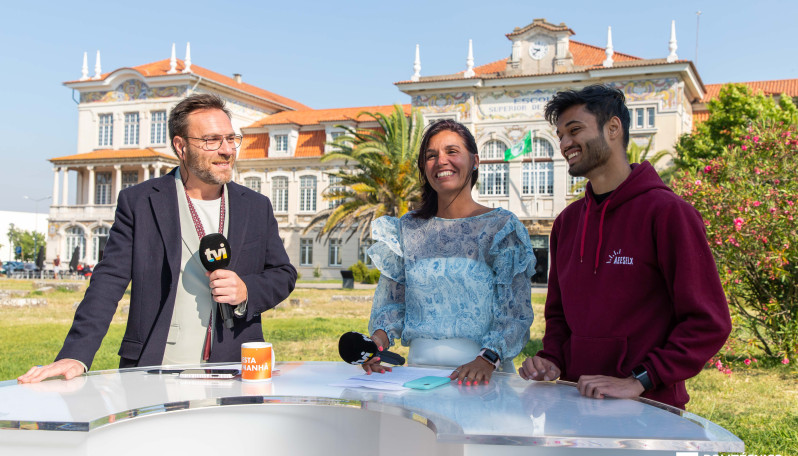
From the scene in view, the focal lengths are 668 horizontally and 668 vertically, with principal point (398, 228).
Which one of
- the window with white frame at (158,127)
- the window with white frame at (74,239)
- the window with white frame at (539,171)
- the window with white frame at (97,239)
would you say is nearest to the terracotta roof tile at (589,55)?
the window with white frame at (539,171)

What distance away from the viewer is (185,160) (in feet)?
9.38

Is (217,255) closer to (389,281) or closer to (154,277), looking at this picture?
(154,277)

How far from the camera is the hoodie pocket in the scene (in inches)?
88.0

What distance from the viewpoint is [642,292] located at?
7.25 feet

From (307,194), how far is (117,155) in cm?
1122

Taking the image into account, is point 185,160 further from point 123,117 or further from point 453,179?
point 123,117

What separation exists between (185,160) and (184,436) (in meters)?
1.23

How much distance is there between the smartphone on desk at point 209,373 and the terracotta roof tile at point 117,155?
37238 mm

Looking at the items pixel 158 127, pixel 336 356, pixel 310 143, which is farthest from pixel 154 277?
pixel 158 127

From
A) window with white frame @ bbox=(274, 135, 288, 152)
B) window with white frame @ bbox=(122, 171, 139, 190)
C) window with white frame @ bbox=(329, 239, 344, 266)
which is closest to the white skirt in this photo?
window with white frame @ bbox=(329, 239, 344, 266)

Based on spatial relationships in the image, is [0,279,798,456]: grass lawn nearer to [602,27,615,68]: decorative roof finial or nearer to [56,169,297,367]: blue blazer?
[56,169,297,367]: blue blazer

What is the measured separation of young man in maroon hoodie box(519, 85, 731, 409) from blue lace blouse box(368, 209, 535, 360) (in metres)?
0.17

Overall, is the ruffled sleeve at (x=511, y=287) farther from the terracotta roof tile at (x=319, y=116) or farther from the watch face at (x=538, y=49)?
the terracotta roof tile at (x=319, y=116)

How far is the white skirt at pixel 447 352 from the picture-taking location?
2.77m
